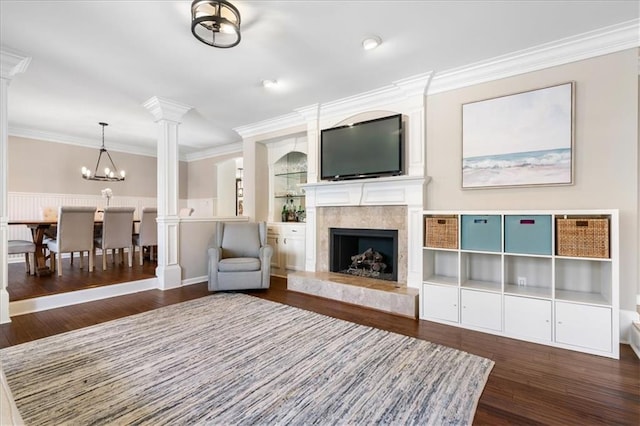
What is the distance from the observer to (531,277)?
290 centimetres

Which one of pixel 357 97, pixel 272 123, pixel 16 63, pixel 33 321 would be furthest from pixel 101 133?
pixel 357 97

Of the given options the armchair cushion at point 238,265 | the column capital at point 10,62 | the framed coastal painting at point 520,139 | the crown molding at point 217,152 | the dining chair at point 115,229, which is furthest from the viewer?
the crown molding at point 217,152

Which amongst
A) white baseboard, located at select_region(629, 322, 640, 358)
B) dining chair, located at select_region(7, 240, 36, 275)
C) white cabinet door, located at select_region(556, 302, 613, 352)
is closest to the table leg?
dining chair, located at select_region(7, 240, 36, 275)

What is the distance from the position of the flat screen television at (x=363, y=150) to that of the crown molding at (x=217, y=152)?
308 cm

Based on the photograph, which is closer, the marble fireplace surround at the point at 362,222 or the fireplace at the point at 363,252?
the marble fireplace surround at the point at 362,222

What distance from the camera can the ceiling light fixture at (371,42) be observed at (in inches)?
103

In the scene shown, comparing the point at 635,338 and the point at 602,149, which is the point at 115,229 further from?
the point at 635,338

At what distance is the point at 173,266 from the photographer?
429cm

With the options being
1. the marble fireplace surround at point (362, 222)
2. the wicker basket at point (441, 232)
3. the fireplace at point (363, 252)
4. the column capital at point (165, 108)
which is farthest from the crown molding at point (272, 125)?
the wicker basket at point (441, 232)

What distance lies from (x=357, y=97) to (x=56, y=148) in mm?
6109

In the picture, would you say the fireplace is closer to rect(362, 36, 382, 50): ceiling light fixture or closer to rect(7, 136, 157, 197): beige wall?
rect(362, 36, 382, 50): ceiling light fixture

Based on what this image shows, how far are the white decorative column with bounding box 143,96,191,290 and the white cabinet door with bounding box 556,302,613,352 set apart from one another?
4403mm

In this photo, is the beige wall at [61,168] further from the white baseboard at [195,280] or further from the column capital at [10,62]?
the white baseboard at [195,280]

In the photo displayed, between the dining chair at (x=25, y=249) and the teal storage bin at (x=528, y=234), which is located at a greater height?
the teal storage bin at (x=528, y=234)
